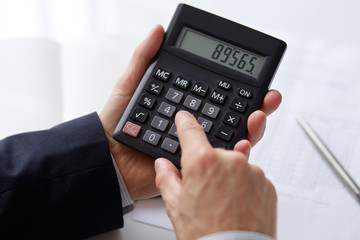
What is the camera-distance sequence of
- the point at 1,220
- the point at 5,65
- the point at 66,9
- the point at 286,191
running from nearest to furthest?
the point at 1,220, the point at 286,191, the point at 5,65, the point at 66,9

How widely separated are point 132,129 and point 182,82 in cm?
10

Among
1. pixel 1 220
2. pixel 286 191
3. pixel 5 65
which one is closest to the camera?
pixel 1 220

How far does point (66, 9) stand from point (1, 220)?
1.69 feet

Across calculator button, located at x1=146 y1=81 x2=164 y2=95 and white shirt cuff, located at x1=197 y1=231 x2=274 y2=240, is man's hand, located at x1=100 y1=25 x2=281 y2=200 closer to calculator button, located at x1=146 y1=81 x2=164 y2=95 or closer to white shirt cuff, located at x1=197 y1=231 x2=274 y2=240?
calculator button, located at x1=146 y1=81 x2=164 y2=95

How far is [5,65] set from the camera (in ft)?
2.71

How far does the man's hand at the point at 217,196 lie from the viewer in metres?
0.44

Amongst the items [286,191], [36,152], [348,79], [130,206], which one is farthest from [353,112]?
[36,152]

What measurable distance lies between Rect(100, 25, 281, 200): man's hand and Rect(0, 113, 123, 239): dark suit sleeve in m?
0.05

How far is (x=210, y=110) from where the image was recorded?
0.64m

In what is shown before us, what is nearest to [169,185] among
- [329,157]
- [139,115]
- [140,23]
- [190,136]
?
[190,136]

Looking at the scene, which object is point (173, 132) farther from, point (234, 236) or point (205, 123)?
point (234, 236)

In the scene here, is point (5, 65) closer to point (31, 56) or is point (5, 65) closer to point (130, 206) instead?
point (31, 56)

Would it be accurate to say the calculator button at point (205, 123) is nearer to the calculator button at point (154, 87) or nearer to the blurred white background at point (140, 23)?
the calculator button at point (154, 87)

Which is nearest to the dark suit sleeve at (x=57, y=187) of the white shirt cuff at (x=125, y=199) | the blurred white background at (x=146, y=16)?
the white shirt cuff at (x=125, y=199)
